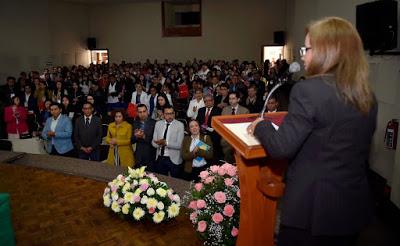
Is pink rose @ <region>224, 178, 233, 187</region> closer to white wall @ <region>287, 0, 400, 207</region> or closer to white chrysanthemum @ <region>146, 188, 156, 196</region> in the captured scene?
white chrysanthemum @ <region>146, 188, 156, 196</region>

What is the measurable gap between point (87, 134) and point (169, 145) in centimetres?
138

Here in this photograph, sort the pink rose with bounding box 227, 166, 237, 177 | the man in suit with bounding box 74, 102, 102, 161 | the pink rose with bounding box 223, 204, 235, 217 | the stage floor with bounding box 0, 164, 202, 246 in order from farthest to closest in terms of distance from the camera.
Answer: the man in suit with bounding box 74, 102, 102, 161, the stage floor with bounding box 0, 164, 202, 246, the pink rose with bounding box 227, 166, 237, 177, the pink rose with bounding box 223, 204, 235, 217

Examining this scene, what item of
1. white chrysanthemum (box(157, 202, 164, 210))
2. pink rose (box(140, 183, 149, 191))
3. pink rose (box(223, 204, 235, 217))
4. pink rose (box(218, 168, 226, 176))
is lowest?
white chrysanthemum (box(157, 202, 164, 210))

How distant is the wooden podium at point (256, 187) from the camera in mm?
1585

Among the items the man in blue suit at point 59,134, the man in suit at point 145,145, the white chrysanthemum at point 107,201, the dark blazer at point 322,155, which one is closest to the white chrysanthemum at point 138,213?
the white chrysanthemum at point 107,201

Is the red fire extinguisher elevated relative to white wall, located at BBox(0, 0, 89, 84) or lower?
lower

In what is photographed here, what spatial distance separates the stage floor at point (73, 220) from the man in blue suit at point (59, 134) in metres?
1.49

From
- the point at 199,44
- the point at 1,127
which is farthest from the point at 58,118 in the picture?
the point at 199,44

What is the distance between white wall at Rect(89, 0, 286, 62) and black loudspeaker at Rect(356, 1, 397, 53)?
11.9m

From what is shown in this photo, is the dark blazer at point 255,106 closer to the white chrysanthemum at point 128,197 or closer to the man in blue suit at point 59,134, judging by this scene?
the man in blue suit at point 59,134

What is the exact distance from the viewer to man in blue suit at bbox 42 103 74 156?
555cm

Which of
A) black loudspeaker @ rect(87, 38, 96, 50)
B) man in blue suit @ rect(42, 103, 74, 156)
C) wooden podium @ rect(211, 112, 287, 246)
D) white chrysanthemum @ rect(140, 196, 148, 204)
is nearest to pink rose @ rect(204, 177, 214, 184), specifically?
wooden podium @ rect(211, 112, 287, 246)

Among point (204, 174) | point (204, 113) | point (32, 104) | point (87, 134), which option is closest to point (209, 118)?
point (204, 113)

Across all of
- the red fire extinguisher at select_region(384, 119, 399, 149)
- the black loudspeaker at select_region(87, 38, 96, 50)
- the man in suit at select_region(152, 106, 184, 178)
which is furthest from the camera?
the black loudspeaker at select_region(87, 38, 96, 50)
